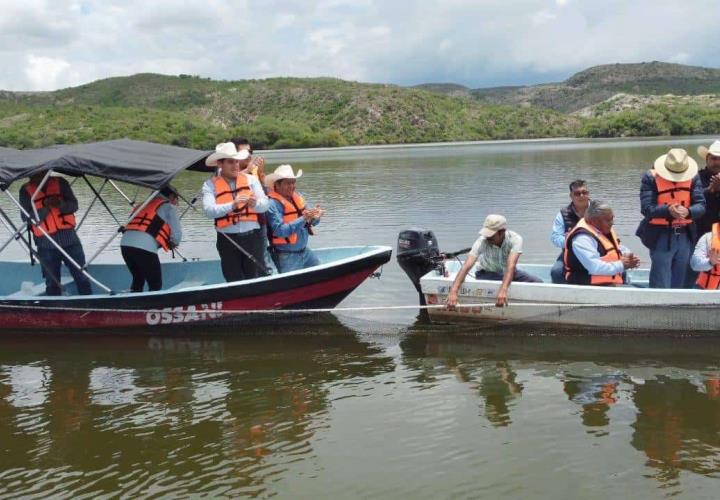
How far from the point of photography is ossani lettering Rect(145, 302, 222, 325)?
866cm

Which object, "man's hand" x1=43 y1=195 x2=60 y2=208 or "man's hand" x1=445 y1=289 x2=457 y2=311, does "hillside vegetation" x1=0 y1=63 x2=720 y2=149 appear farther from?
"man's hand" x1=445 y1=289 x2=457 y2=311

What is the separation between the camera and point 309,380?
725cm

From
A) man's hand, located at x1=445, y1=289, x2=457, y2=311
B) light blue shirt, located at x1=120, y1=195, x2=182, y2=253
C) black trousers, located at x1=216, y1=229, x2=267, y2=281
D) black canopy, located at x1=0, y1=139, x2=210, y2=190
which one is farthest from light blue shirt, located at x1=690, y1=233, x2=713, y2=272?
light blue shirt, located at x1=120, y1=195, x2=182, y2=253

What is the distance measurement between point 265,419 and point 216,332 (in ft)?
8.86

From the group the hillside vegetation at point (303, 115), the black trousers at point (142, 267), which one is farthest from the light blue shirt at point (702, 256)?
the hillside vegetation at point (303, 115)

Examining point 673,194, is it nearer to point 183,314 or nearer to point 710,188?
point 710,188

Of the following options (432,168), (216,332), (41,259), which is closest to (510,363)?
(216,332)

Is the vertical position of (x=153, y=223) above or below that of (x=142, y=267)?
above

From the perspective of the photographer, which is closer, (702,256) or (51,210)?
(702,256)

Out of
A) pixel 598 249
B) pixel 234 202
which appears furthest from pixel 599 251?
pixel 234 202

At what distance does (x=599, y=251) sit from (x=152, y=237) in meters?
4.93

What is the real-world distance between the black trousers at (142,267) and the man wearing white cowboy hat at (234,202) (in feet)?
2.87

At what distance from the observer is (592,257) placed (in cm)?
753

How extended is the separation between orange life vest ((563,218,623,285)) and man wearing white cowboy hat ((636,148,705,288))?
0.42 metres
